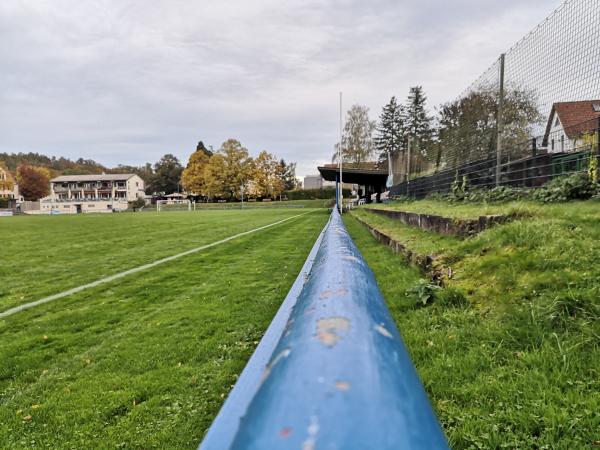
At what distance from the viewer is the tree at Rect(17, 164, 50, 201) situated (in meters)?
93.6

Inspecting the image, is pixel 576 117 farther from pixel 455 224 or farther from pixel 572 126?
pixel 455 224

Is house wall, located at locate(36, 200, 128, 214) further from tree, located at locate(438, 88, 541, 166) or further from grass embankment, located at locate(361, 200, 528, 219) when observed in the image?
grass embankment, located at locate(361, 200, 528, 219)

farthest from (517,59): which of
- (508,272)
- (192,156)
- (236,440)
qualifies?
(192,156)

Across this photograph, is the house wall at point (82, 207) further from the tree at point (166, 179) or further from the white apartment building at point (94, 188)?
the tree at point (166, 179)

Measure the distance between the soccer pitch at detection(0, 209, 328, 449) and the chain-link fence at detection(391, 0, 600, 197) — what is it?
13.0ft

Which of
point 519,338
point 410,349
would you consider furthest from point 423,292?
point 519,338

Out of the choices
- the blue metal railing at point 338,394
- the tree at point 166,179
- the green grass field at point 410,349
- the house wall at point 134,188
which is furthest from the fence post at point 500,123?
the tree at point 166,179

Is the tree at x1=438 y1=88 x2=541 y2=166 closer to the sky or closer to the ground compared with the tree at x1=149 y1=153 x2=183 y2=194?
closer to the ground

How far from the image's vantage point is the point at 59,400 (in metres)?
2.08

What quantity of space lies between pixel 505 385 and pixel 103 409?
1.94 metres

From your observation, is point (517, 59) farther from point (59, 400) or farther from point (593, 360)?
point (59, 400)

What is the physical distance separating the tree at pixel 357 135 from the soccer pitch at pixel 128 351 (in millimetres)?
47240

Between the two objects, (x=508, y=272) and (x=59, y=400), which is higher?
(x=508, y=272)

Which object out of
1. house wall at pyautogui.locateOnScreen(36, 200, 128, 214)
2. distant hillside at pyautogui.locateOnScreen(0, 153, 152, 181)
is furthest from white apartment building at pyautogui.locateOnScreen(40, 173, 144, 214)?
distant hillside at pyautogui.locateOnScreen(0, 153, 152, 181)
